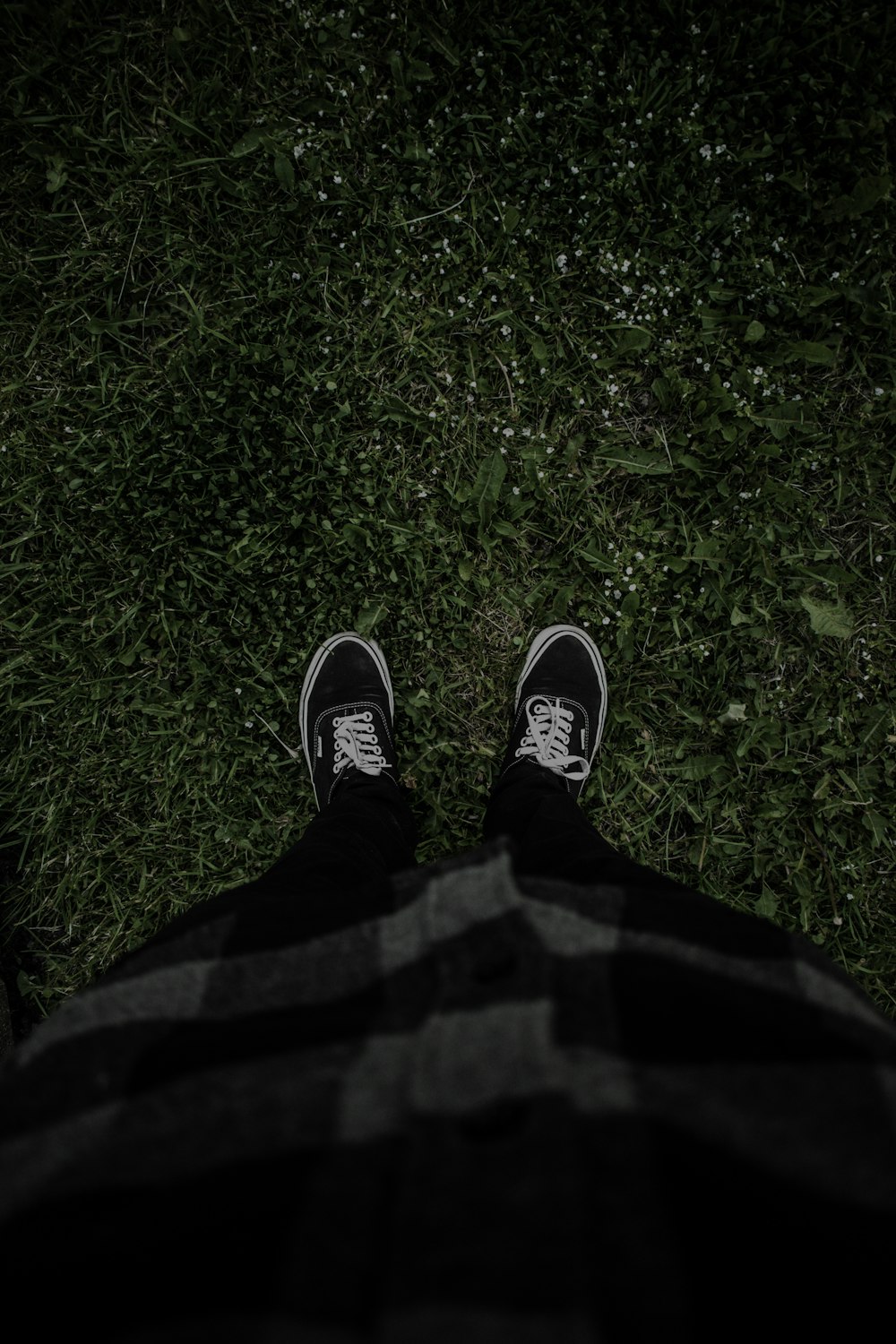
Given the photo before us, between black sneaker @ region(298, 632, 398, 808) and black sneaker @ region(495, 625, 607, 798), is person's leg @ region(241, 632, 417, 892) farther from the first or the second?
black sneaker @ region(495, 625, 607, 798)

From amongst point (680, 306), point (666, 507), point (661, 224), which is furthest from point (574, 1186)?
point (661, 224)

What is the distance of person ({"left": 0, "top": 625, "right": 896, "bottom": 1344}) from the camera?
0.81 meters

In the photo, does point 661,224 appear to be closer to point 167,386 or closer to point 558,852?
point 167,386

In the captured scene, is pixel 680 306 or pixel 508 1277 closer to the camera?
pixel 508 1277

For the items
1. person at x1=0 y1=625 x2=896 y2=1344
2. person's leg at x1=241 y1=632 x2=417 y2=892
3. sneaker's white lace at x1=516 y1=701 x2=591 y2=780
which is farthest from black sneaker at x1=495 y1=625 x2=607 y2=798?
person at x1=0 y1=625 x2=896 y2=1344

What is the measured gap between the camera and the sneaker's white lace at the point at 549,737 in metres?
2.49

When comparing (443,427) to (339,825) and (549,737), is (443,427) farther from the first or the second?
(339,825)

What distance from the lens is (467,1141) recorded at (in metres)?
0.89

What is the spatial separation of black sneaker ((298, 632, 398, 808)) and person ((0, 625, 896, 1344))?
1267 mm

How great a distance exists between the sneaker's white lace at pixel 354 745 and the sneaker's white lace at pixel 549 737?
540mm

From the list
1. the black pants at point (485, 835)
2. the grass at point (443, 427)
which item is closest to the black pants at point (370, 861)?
the black pants at point (485, 835)

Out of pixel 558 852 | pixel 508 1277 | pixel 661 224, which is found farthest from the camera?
pixel 661 224

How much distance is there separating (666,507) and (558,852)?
4.71ft

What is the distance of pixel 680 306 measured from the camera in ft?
8.30
